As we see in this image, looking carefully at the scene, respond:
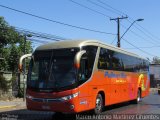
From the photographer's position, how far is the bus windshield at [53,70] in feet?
46.3

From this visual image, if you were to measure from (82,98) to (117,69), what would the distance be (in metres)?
5.07

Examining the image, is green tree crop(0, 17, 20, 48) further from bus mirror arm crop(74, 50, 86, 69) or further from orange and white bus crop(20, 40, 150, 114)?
bus mirror arm crop(74, 50, 86, 69)

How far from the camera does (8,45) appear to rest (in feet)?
104

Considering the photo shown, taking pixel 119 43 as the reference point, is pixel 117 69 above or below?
below

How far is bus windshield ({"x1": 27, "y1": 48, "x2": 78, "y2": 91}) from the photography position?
14.1 m

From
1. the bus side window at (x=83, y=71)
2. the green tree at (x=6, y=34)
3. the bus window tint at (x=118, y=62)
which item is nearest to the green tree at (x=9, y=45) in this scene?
the green tree at (x=6, y=34)

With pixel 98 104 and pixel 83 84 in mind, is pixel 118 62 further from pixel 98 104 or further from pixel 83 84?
pixel 83 84

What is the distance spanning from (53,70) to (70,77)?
2.69ft

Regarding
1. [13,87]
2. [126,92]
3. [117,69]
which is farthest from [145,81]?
[13,87]

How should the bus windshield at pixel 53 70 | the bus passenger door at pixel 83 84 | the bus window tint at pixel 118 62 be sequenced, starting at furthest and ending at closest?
1. the bus window tint at pixel 118 62
2. the bus passenger door at pixel 83 84
3. the bus windshield at pixel 53 70

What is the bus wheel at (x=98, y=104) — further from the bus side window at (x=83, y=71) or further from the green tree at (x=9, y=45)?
the green tree at (x=9, y=45)

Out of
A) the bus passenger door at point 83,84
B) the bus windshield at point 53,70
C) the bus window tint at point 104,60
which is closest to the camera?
the bus windshield at point 53,70

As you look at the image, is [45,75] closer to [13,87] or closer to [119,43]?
[13,87]

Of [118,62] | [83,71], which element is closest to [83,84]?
[83,71]
